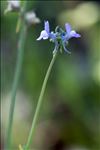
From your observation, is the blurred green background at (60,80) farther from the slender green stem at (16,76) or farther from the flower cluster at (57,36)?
the flower cluster at (57,36)

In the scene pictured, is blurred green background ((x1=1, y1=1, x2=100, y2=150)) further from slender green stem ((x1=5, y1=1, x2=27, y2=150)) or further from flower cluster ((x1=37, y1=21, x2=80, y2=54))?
flower cluster ((x1=37, y1=21, x2=80, y2=54))

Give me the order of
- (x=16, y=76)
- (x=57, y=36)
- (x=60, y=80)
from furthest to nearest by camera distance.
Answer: (x=60, y=80) → (x=16, y=76) → (x=57, y=36)

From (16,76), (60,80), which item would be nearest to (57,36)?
(16,76)

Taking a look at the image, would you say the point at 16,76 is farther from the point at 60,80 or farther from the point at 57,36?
the point at 60,80

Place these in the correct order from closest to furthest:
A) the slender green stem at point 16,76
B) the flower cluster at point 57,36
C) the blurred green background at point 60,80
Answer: the flower cluster at point 57,36 → the slender green stem at point 16,76 → the blurred green background at point 60,80

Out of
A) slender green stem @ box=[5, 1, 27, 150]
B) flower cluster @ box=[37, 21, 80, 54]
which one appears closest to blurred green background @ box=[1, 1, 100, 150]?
slender green stem @ box=[5, 1, 27, 150]

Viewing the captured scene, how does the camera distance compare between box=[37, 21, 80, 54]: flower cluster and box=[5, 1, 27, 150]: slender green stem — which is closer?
box=[37, 21, 80, 54]: flower cluster

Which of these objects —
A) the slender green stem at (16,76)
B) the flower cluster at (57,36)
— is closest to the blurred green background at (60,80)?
the slender green stem at (16,76)

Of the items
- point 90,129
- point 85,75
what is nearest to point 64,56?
point 85,75
